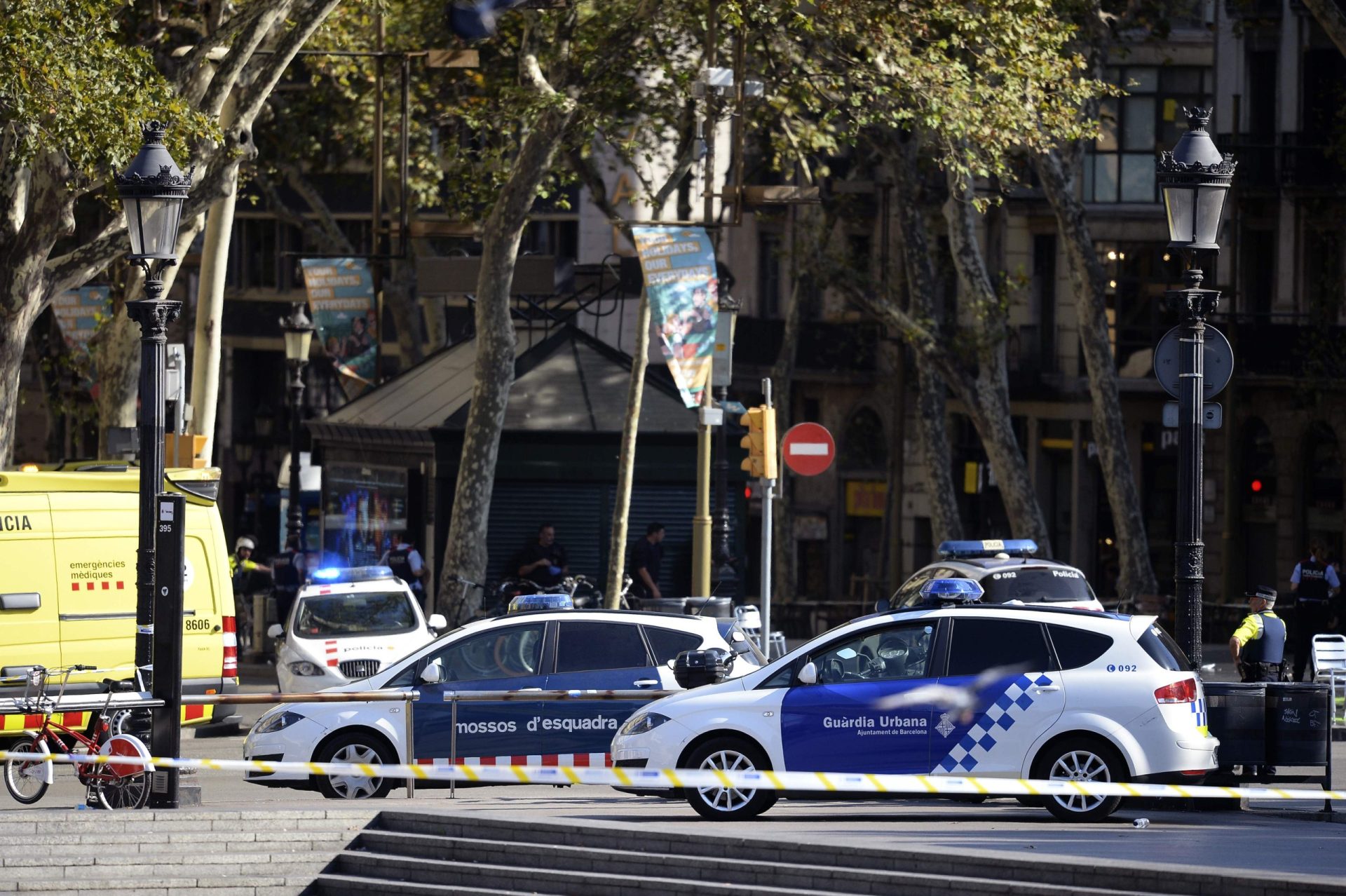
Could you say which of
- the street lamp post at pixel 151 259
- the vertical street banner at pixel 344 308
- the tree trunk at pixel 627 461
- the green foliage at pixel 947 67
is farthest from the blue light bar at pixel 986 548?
the street lamp post at pixel 151 259

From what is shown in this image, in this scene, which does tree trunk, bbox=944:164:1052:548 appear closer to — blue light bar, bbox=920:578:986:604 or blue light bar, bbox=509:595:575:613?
blue light bar, bbox=509:595:575:613

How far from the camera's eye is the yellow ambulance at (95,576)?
17.5m

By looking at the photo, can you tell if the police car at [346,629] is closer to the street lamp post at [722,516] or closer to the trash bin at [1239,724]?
the street lamp post at [722,516]

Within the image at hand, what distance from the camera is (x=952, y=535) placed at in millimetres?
35312

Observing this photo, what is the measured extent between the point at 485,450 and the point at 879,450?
886 inches

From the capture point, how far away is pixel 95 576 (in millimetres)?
17812

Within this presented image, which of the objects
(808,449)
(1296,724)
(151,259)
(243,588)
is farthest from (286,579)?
(1296,724)

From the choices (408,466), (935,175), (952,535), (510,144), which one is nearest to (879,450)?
(935,175)

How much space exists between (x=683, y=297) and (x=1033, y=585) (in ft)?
16.1

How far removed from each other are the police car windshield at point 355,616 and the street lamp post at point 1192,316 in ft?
29.2

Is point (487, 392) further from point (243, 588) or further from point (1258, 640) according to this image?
point (1258, 640)

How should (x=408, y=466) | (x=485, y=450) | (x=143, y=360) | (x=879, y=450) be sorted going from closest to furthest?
(x=143, y=360), (x=485, y=450), (x=408, y=466), (x=879, y=450)

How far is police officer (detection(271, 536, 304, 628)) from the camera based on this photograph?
28500 millimetres

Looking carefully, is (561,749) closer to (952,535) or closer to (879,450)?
(952,535)
